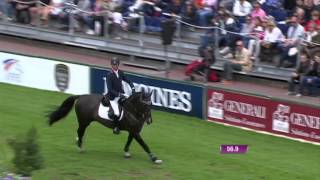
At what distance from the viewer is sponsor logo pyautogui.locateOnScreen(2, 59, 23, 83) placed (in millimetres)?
24625

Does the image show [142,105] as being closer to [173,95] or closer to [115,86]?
[115,86]

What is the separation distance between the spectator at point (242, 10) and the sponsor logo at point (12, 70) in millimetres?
7568

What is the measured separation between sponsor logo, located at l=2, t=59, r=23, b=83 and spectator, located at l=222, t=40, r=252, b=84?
22.9 ft

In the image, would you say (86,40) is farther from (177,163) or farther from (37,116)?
(177,163)

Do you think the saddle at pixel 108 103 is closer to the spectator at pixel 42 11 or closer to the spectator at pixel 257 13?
the spectator at pixel 257 13

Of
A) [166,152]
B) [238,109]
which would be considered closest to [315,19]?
[238,109]

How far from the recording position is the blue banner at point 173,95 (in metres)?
20.7

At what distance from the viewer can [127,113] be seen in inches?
606

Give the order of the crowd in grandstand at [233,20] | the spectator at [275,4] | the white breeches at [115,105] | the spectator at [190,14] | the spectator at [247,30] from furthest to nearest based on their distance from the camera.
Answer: the spectator at [190,14]
the spectator at [275,4]
the spectator at [247,30]
the crowd in grandstand at [233,20]
the white breeches at [115,105]

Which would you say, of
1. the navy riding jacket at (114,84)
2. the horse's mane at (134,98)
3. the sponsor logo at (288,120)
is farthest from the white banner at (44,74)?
the horse's mane at (134,98)

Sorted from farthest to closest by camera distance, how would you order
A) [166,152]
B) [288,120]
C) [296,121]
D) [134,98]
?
[288,120] → [296,121] → [166,152] → [134,98]

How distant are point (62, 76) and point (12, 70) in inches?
82.9

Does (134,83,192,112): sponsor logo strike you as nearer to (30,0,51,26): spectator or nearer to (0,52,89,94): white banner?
(0,52,89,94): white banner

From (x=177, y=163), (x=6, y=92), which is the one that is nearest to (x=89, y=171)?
(x=177, y=163)
